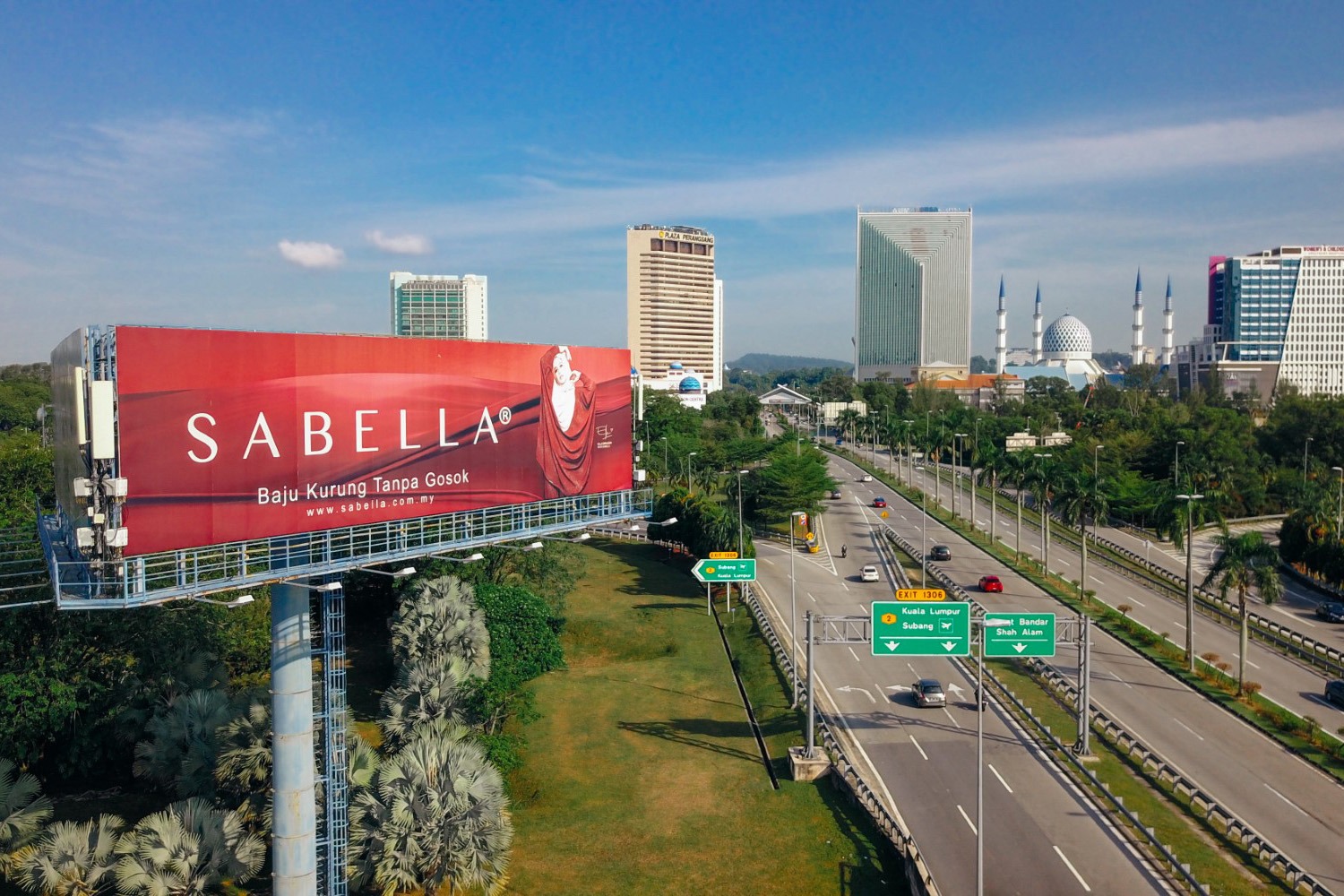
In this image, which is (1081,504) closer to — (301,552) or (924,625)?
(924,625)

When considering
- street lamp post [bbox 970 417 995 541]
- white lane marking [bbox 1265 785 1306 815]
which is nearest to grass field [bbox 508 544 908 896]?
white lane marking [bbox 1265 785 1306 815]

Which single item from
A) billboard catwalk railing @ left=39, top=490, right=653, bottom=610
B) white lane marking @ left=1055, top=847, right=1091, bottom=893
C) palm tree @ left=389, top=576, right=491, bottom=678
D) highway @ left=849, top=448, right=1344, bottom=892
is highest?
billboard catwalk railing @ left=39, top=490, right=653, bottom=610

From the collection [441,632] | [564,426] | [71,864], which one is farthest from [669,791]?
[71,864]

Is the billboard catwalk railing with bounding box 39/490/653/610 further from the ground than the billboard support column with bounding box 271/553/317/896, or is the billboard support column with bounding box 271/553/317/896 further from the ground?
the billboard catwalk railing with bounding box 39/490/653/610

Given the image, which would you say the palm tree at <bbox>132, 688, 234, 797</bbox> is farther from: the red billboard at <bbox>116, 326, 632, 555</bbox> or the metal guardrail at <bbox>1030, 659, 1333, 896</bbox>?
the metal guardrail at <bbox>1030, 659, 1333, 896</bbox>

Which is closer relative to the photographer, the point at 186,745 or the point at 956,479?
the point at 186,745
